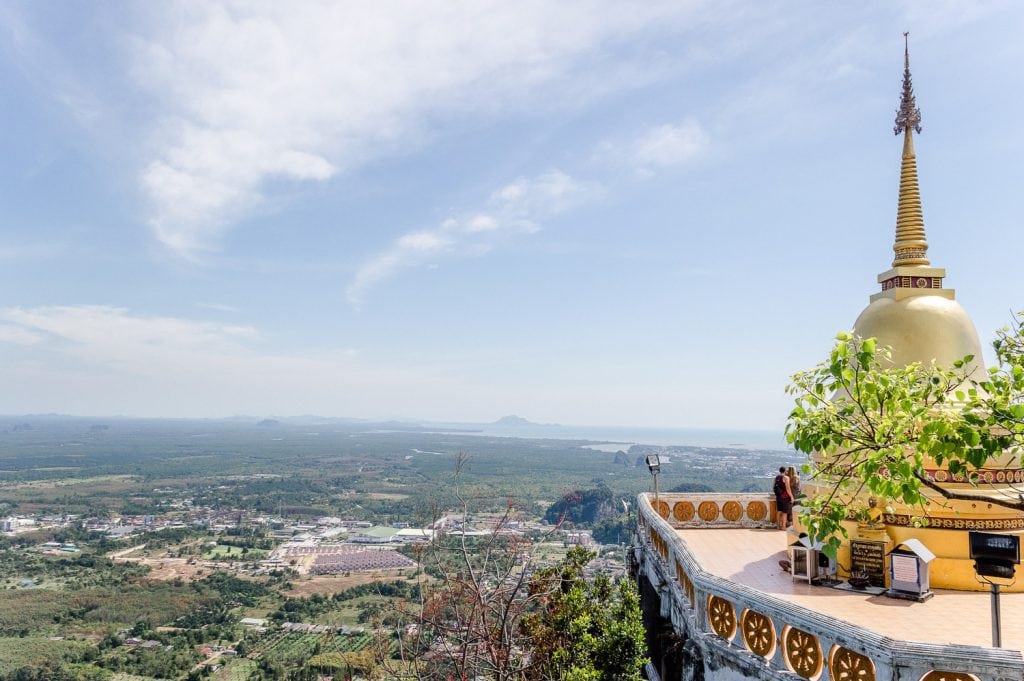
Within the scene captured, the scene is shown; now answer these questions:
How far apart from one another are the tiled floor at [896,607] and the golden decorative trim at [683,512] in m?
3.36

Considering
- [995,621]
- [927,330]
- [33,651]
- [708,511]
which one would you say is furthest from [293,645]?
[995,621]

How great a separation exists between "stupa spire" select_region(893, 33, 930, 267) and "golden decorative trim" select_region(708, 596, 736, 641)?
893 centimetres

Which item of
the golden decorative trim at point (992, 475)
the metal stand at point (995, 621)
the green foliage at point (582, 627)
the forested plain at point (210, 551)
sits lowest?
the forested plain at point (210, 551)

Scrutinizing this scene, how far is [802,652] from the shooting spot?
610 cm

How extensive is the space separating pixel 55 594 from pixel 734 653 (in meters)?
77.7

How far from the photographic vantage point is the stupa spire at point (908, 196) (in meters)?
13.0

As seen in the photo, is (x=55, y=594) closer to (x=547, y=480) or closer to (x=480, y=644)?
(x=480, y=644)

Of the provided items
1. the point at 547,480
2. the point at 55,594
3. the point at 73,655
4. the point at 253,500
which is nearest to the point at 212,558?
the point at 55,594

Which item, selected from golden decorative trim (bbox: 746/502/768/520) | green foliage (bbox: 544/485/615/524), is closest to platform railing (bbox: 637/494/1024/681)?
golden decorative trim (bbox: 746/502/768/520)

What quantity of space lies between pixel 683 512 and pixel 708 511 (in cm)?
61

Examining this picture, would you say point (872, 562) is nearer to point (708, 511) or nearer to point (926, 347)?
point (926, 347)

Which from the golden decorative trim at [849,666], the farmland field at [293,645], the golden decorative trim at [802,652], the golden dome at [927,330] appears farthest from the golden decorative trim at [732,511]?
the farmland field at [293,645]

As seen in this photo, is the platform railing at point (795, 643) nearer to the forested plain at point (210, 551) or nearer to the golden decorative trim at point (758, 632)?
the golden decorative trim at point (758, 632)

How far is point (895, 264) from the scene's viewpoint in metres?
13.0
